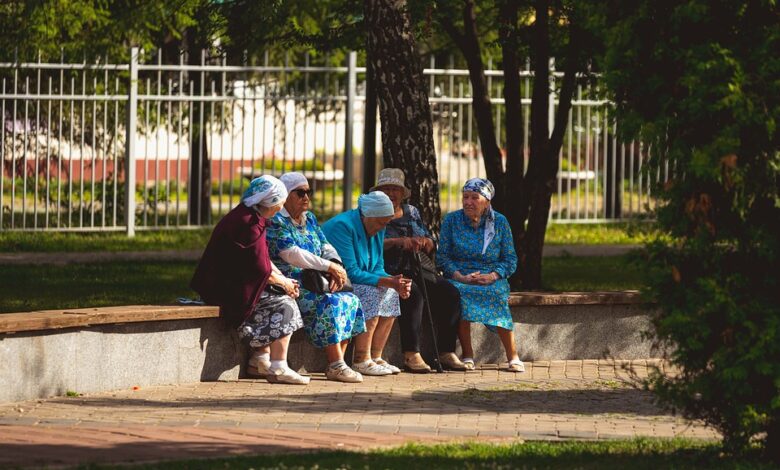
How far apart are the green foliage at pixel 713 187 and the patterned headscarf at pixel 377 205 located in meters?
Result: 3.27

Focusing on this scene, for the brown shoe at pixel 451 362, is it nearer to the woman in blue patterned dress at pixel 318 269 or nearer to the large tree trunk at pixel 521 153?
the woman in blue patterned dress at pixel 318 269

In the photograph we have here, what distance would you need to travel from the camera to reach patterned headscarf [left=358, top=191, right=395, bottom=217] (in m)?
10.1

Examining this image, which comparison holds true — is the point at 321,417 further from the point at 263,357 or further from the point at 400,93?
the point at 400,93

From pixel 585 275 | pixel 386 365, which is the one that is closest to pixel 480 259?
pixel 386 365

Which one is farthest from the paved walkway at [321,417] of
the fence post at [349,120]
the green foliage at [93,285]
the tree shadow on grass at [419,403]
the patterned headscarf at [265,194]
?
the fence post at [349,120]

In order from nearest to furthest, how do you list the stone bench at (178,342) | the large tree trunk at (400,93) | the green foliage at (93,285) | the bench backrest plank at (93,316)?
the bench backrest plank at (93,316), the stone bench at (178,342), the large tree trunk at (400,93), the green foliage at (93,285)

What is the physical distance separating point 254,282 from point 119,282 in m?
4.17

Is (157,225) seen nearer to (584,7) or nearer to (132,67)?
(132,67)

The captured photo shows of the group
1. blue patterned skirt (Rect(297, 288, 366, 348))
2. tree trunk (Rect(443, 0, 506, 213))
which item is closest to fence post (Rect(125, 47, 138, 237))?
tree trunk (Rect(443, 0, 506, 213))

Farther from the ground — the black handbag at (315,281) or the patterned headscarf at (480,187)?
the patterned headscarf at (480,187)

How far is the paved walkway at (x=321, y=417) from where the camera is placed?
719cm

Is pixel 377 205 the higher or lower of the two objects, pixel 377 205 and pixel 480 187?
the lower

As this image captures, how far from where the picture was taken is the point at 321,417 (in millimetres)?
8250

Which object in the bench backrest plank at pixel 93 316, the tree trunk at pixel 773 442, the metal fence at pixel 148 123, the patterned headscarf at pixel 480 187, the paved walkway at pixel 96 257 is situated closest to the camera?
the tree trunk at pixel 773 442
